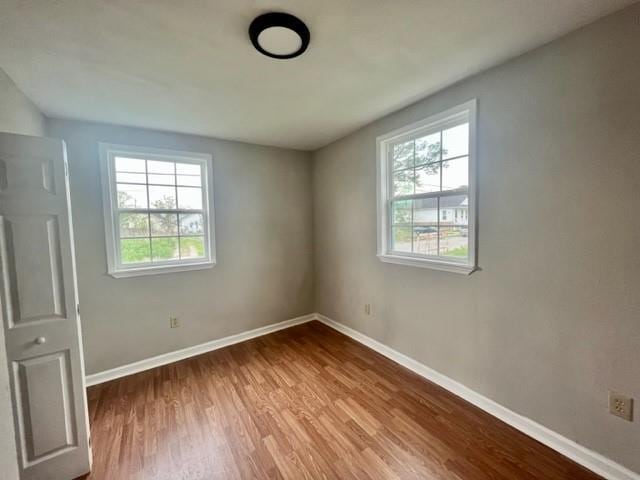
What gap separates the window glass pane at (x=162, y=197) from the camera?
2.75m

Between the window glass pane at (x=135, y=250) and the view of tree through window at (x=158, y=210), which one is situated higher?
the view of tree through window at (x=158, y=210)

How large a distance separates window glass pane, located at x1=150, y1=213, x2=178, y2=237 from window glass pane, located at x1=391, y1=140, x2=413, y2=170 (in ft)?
7.95

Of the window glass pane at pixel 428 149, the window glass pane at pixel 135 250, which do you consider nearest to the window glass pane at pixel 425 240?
the window glass pane at pixel 428 149

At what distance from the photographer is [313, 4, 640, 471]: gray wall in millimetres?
1353

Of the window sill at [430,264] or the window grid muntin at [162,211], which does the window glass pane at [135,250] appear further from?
the window sill at [430,264]

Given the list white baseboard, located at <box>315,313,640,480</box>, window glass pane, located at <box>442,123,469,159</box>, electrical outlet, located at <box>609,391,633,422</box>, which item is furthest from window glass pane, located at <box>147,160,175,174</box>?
electrical outlet, located at <box>609,391,633,422</box>

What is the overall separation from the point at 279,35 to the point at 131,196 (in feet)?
7.25

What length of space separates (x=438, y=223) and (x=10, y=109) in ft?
10.4

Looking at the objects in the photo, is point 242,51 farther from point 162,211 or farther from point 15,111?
point 162,211

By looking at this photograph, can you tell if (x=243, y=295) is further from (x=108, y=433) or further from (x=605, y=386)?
(x=605, y=386)

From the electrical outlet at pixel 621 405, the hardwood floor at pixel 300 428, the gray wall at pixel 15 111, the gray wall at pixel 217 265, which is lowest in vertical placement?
the hardwood floor at pixel 300 428

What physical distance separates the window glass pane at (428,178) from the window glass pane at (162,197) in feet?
8.40

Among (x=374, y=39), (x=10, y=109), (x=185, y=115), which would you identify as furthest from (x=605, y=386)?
(x=10, y=109)

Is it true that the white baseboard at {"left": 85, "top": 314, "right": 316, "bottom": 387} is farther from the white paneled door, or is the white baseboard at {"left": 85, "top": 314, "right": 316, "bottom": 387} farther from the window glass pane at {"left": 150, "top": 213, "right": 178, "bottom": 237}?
the window glass pane at {"left": 150, "top": 213, "right": 178, "bottom": 237}
